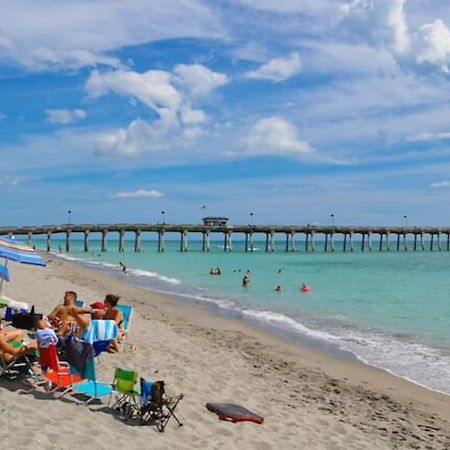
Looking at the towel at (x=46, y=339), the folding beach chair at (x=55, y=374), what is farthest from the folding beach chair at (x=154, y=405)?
the towel at (x=46, y=339)

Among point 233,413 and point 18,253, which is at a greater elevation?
point 18,253

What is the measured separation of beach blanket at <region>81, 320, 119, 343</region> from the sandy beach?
435 mm

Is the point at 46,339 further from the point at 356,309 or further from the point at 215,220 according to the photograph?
the point at 215,220

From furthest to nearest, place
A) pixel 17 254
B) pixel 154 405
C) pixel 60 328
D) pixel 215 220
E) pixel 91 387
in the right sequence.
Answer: pixel 215 220 → pixel 17 254 → pixel 60 328 → pixel 91 387 → pixel 154 405

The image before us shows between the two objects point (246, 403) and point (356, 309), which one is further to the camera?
point (356, 309)

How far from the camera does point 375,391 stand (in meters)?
8.98

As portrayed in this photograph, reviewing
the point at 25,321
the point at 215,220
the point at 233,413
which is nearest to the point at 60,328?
the point at 25,321

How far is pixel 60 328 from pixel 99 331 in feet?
2.53

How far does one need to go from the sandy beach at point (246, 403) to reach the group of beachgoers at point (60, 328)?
37 cm

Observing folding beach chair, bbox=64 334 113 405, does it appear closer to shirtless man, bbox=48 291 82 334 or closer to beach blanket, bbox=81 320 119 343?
beach blanket, bbox=81 320 119 343

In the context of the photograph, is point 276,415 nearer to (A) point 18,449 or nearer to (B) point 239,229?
(A) point 18,449

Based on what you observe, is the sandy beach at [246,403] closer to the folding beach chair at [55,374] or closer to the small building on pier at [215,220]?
the folding beach chair at [55,374]

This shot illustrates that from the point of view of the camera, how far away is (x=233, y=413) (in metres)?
6.57

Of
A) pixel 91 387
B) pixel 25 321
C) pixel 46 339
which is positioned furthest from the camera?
pixel 25 321
